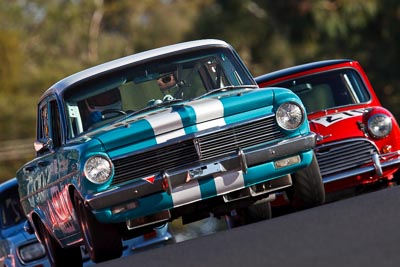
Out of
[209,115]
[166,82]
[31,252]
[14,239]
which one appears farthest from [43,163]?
[14,239]

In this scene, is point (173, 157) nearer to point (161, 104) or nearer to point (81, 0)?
point (161, 104)

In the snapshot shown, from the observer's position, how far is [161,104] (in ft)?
34.6

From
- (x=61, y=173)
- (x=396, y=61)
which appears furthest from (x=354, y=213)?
(x=396, y=61)

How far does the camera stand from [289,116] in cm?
1016

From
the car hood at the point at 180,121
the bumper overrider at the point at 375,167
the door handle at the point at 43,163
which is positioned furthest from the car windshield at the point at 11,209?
the car hood at the point at 180,121

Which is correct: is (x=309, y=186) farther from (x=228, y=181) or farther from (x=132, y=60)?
(x=132, y=60)

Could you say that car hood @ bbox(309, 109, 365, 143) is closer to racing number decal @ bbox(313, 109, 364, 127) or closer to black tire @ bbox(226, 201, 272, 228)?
racing number decal @ bbox(313, 109, 364, 127)

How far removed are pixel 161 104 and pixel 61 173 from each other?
3.16ft

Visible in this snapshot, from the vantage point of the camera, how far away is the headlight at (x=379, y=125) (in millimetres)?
12336

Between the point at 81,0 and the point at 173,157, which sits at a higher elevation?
the point at 81,0

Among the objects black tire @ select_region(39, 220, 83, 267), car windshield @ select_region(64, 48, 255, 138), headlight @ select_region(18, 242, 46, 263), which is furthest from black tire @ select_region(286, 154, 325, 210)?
headlight @ select_region(18, 242, 46, 263)

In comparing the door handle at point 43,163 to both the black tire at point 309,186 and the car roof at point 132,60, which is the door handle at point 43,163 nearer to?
the car roof at point 132,60

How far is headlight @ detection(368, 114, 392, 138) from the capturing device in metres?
12.3

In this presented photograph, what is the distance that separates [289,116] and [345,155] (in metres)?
2.27
